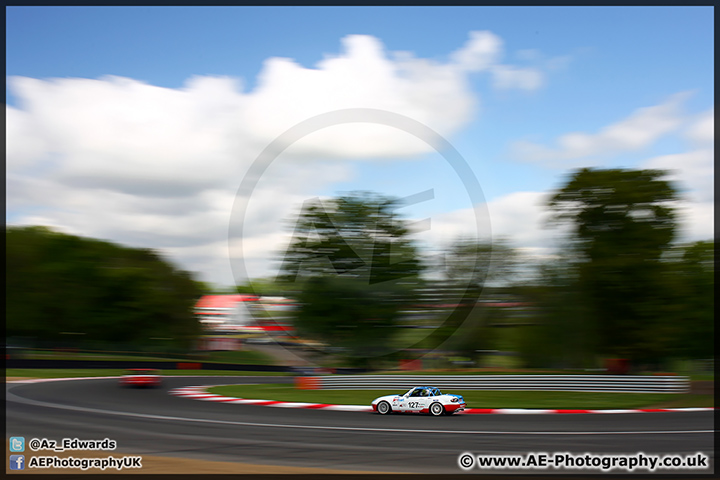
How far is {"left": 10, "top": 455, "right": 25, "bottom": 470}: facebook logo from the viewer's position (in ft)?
25.9

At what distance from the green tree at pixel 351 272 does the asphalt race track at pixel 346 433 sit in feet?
71.0

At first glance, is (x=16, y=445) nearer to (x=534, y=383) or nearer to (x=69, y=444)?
(x=69, y=444)

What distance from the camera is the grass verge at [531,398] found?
18125 millimetres

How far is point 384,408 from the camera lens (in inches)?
617

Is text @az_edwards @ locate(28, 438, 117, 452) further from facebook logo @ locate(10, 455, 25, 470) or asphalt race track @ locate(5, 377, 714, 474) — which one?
facebook logo @ locate(10, 455, 25, 470)

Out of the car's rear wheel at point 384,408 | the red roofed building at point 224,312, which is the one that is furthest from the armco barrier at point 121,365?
the car's rear wheel at point 384,408

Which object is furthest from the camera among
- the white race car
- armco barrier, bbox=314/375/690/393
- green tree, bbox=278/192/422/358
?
green tree, bbox=278/192/422/358

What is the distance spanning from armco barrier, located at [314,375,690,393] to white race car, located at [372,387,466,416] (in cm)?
618

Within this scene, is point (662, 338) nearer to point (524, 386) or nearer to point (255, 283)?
point (524, 386)

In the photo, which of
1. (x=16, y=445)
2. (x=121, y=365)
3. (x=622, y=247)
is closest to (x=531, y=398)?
(x=622, y=247)

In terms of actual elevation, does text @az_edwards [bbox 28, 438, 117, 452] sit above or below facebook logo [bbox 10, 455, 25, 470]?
below

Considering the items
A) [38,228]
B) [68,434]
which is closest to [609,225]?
[68,434]

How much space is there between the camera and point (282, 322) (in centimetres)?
4072

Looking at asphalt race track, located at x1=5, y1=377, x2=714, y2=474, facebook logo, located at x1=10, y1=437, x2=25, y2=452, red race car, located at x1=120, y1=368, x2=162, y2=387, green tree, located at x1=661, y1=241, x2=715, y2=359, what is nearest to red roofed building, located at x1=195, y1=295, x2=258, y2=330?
red race car, located at x1=120, y1=368, x2=162, y2=387
